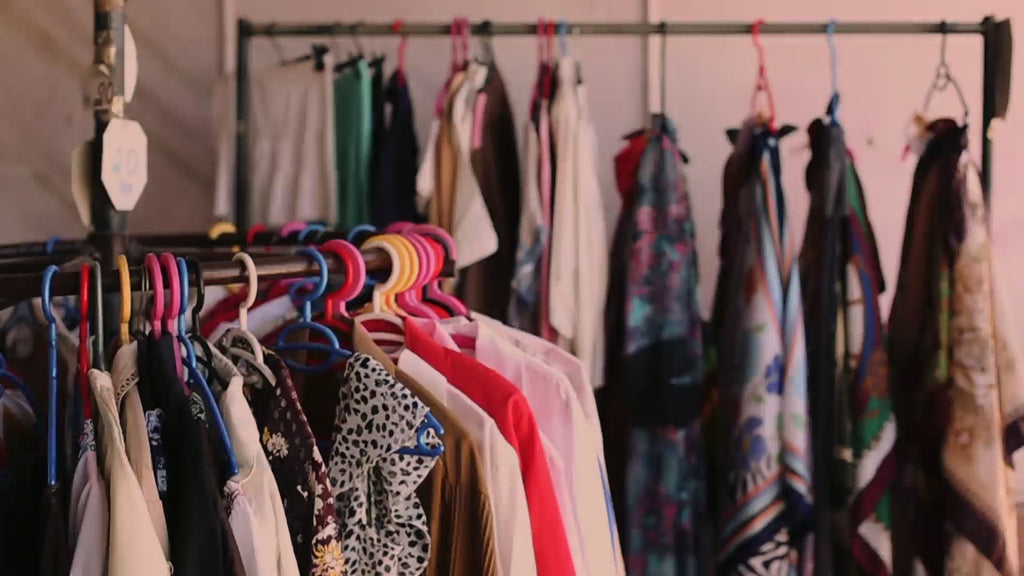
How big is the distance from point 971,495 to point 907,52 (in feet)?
2.86

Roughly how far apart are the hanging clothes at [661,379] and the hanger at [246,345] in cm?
70

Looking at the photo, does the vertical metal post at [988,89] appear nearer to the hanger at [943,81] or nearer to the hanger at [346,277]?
the hanger at [943,81]

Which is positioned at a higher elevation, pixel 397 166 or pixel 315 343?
pixel 397 166

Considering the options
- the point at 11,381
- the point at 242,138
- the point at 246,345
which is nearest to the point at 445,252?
the point at 246,345

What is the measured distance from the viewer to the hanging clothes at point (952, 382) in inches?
48.6

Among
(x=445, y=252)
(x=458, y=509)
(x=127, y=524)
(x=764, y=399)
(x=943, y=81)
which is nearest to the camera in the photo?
(x=127, y=524)

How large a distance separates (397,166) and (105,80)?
755mm

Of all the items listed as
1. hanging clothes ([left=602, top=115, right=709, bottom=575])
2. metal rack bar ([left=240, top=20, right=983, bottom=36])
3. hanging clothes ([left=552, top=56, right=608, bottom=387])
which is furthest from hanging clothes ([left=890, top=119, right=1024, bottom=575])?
hanging clothes ([left=552, top=56, right=608, bottom=387])

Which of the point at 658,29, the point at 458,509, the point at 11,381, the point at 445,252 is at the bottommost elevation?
the point at 458,509

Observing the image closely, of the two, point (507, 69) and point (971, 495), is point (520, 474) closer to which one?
point (971, 495)

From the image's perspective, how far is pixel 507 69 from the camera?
178cm

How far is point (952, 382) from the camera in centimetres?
127

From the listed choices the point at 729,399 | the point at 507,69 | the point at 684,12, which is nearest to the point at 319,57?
the point at 507,69

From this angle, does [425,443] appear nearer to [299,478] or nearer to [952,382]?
[299,478]
